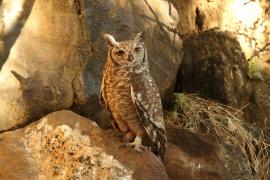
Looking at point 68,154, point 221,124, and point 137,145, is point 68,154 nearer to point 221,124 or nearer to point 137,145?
point 137,145

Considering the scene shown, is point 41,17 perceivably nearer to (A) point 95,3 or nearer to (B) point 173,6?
(A) point 95,3

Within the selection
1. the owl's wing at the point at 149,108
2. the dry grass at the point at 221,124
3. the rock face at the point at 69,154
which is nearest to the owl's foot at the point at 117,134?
the rock face at the point at 69,154

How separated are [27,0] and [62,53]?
0.38 metres

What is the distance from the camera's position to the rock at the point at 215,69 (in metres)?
4.11

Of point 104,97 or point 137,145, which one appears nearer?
point 137,145

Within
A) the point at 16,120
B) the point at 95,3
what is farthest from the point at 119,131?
the point at 95,3

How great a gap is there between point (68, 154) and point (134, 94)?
18.3 inches

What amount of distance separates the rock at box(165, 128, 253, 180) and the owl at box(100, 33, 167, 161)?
41 cm

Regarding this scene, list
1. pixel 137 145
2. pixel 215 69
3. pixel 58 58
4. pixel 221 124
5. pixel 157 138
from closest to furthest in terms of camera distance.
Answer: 1. pixel 137 145
2. pixel 157 138
3. pixel 58 58
4. pixel 221 124
5. pixel 215 69

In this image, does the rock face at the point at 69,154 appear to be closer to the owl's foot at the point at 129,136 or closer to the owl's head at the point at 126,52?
the owl's foot at the point at 129,136

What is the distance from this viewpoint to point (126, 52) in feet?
8.98

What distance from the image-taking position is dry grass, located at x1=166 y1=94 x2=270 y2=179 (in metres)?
3.86

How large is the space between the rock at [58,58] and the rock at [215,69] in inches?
34.5

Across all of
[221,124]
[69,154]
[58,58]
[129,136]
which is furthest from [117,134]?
[221,124]
